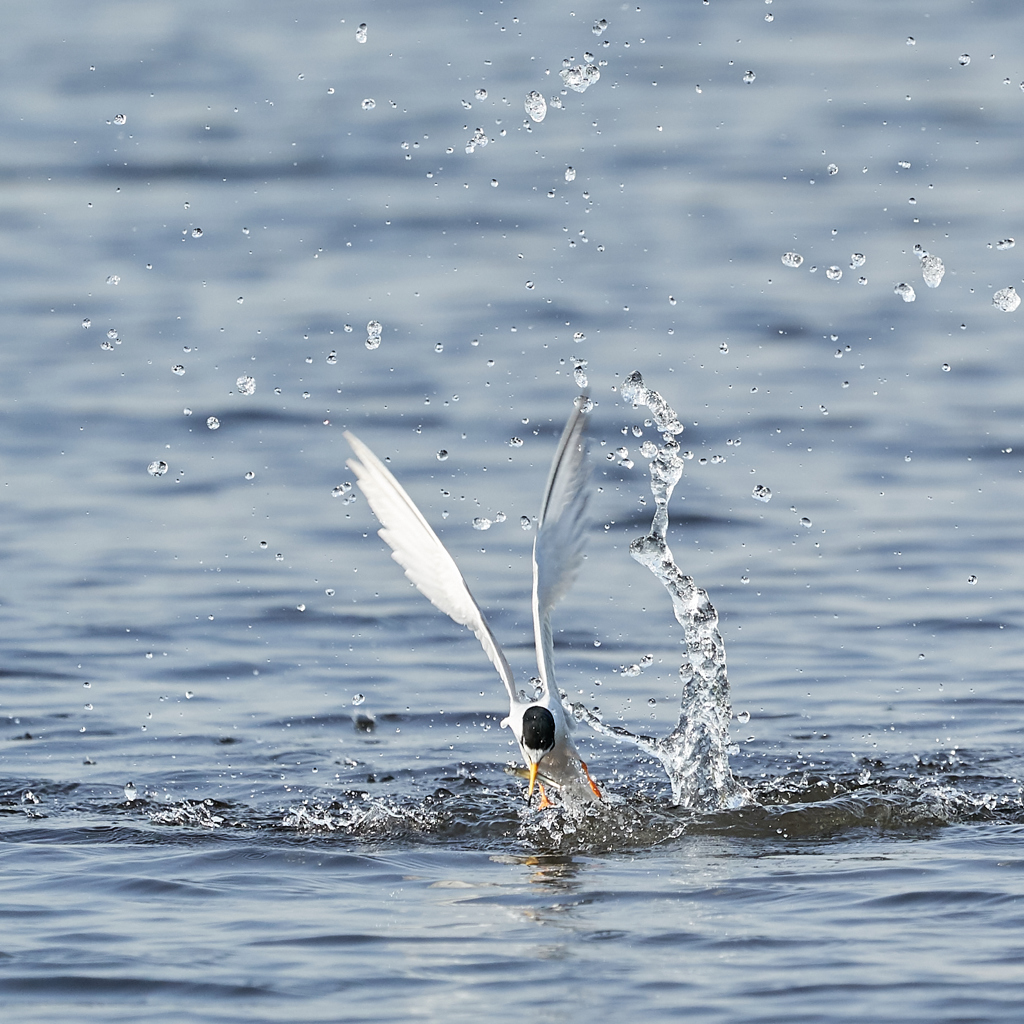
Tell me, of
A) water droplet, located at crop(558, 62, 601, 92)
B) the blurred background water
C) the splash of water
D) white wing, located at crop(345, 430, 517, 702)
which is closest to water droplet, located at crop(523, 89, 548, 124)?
the blurred background water

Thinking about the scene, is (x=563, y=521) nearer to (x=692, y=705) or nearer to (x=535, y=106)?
(x=692, y=705)

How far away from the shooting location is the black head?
22.5 ft

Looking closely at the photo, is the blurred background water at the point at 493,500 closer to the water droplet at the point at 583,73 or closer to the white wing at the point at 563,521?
the water droplet at the point at 583,73

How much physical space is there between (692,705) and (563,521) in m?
1.13

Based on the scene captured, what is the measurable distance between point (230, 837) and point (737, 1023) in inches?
95.7

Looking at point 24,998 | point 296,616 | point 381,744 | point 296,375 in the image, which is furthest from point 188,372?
point 24,998

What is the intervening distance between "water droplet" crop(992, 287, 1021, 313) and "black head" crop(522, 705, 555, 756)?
371 inches

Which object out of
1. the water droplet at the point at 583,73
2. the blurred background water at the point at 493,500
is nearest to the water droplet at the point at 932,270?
the blurred background water at the point at 493,500

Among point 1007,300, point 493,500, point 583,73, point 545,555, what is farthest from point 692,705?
point 583,73

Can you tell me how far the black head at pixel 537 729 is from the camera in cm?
686

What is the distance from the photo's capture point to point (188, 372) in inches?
572

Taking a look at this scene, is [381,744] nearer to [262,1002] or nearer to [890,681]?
[890,681]

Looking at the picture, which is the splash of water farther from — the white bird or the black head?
the black head

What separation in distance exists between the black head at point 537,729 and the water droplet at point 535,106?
11.2 metres
